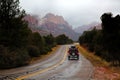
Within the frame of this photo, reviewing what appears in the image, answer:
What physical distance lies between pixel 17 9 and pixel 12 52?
6.99m

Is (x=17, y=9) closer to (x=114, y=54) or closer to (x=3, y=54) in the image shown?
(x=3, y=54)

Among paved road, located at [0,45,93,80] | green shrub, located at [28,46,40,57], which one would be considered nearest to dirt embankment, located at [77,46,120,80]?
paved road, located at [0,45,93,80]

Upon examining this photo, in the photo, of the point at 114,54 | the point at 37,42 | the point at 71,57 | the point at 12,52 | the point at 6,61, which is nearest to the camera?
the point at 6,61

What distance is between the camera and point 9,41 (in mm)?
38438

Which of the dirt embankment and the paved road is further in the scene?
the dirt embankment

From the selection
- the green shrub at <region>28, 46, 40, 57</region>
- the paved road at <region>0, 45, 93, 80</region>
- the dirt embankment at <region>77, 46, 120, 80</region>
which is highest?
the green shrub at <region>28, 46, 40, 57</region>

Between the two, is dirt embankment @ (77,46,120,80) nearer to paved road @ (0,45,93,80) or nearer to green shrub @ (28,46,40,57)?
paved road @ (0,45,93,80)

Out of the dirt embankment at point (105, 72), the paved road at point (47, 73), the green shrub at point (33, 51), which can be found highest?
the green shrub at point (33, 51)

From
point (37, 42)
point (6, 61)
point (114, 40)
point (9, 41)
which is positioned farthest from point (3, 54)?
point (37, 42)

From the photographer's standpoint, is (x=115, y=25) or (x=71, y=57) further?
(x=71, y=57)

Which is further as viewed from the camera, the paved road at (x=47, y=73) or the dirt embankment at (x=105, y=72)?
the dirt embankment at (x=105, y=72)

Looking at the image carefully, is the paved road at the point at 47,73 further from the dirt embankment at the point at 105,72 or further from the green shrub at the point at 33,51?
the green shrub at the point at 33,51

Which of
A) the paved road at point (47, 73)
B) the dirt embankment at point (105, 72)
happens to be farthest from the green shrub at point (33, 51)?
the paved road at point (47, 73)

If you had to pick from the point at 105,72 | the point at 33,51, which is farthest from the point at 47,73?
the point at 33,51
